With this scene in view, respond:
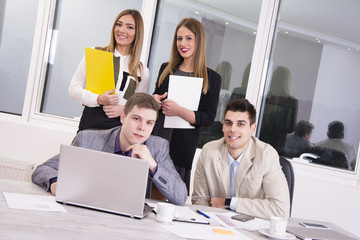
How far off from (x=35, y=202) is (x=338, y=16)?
3391 millimetres

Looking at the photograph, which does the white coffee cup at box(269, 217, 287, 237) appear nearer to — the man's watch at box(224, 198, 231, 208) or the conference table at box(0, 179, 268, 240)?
the conference table at box(0, 179, 268, 240)

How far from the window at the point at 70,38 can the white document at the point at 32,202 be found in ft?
9.54

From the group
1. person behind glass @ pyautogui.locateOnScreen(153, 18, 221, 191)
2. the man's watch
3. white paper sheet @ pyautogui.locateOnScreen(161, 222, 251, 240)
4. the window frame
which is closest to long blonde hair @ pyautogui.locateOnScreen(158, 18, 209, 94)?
person behind glass @ pyautogui.locateOnScreen(153, 18, 221, 191)

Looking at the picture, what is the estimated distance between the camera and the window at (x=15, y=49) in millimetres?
4434

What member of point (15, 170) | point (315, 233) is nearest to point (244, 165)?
point (315, 233)

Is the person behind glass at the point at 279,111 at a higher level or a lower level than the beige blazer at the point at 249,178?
higher

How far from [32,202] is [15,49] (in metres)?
3.37

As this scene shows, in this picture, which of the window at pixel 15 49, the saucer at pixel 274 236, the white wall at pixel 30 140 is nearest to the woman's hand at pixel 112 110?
the saucer at pixel 274 236

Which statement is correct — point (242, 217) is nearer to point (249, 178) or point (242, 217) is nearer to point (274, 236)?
point (274, 236)

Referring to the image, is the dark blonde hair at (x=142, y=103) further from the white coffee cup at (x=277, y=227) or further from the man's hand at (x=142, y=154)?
the white coffee cup at (x=277, y=227)

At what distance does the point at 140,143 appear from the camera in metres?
2.14

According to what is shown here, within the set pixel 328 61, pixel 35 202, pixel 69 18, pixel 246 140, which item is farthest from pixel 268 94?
pixel 35 202

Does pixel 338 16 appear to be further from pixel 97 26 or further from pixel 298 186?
pixel 97 26

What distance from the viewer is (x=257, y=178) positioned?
242 cm
